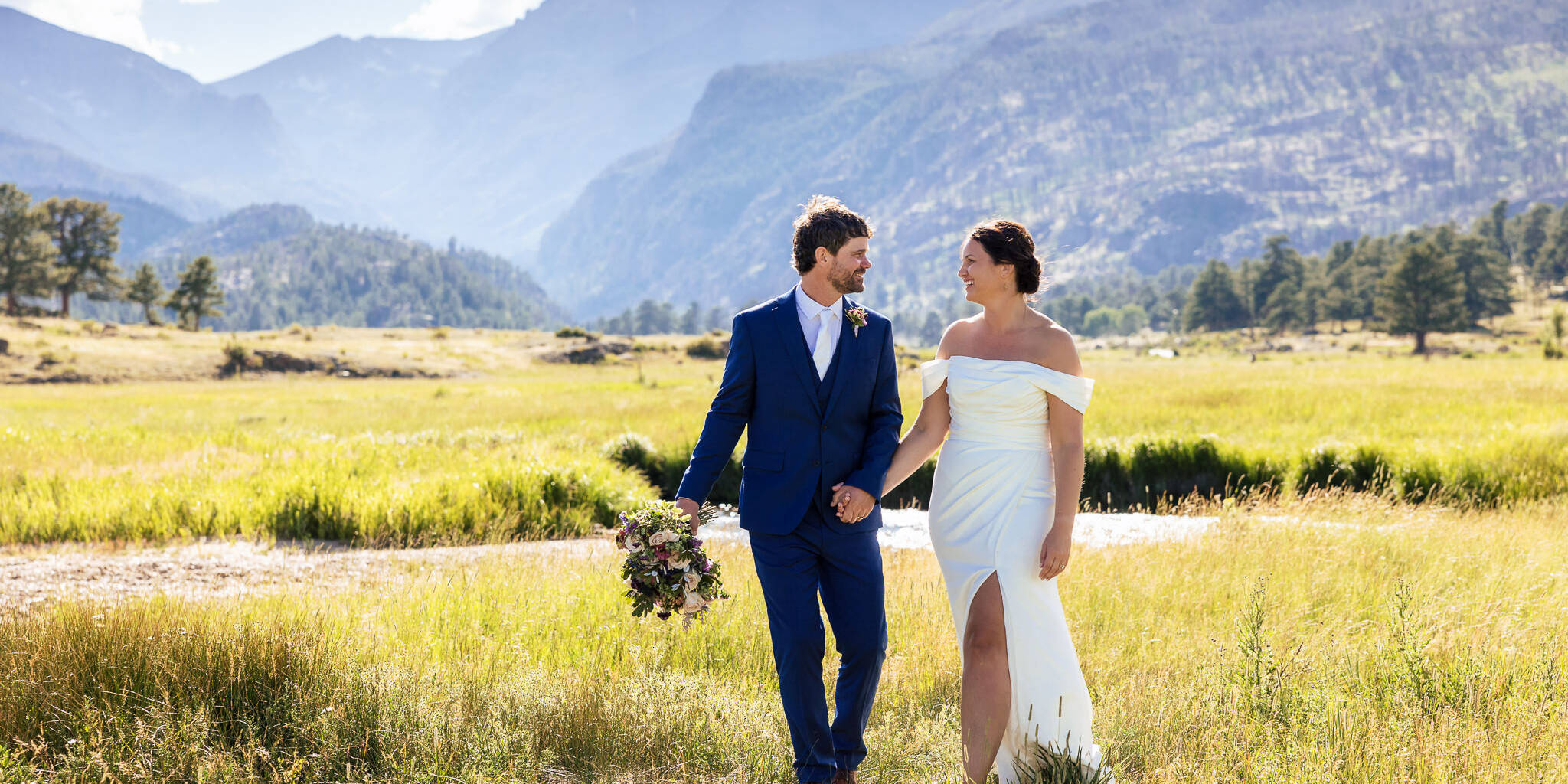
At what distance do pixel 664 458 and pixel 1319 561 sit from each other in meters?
12.5

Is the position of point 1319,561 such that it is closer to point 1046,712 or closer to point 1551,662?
point 1551,662

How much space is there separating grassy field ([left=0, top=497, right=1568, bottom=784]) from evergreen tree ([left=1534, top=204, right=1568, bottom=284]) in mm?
146772

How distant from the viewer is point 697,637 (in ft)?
20.7

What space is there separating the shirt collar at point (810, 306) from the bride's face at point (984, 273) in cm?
62

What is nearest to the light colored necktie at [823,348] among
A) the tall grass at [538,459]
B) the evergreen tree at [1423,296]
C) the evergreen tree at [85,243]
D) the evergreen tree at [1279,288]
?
the tall grass at [538,459]

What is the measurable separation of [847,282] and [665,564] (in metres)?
1.62

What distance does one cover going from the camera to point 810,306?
4.50 m

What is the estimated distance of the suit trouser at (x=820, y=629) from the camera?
425 centimetres

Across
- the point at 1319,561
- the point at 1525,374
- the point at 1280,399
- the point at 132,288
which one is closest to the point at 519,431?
the point at 1319,561

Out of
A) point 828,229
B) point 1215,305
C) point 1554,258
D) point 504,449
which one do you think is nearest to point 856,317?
point 828,229

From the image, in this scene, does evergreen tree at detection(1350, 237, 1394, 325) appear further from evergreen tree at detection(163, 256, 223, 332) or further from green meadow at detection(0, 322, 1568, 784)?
evergreen tree at detection(163, 256, 223, 332)

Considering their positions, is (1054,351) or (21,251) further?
(21,251)

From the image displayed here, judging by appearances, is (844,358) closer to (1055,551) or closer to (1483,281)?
(1055,551)

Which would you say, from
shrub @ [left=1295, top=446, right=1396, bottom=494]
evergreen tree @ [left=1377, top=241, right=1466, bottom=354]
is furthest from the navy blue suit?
evergreen tree @ [left=1377, top=241, right=1466, bottom=354]
